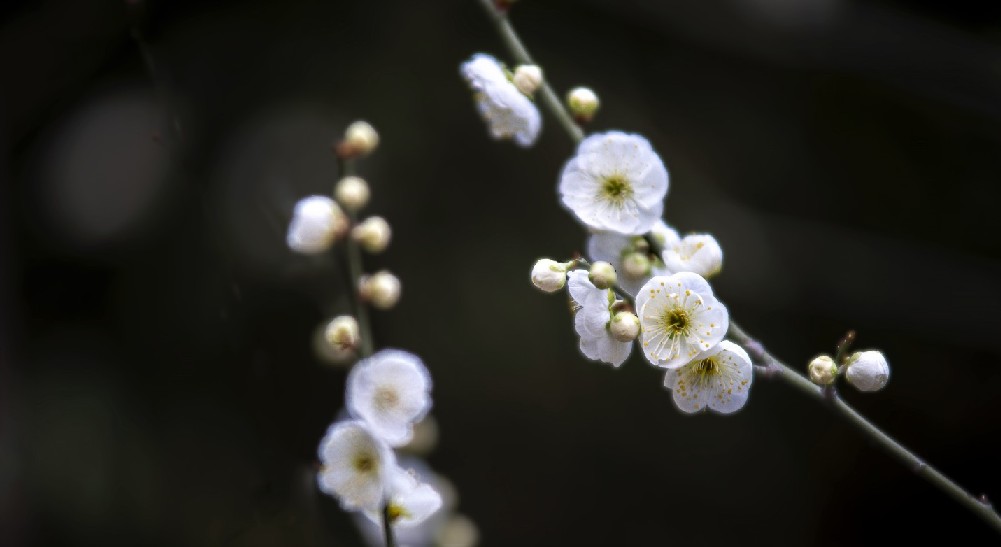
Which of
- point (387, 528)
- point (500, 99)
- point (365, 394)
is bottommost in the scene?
point (387, 528)

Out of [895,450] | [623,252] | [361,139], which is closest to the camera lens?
[895,450]

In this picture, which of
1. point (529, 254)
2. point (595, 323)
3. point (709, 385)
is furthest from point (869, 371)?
point (529, 254)

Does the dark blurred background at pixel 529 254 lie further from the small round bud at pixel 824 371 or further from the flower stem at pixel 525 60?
the small round bud at pixel 824 371

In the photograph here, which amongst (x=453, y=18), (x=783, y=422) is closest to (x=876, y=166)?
(x=783, y=422)

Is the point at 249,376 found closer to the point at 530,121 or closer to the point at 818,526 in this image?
the point at 530,121

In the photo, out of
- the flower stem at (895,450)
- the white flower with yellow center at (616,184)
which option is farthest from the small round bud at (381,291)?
the flower stem at (895,450)

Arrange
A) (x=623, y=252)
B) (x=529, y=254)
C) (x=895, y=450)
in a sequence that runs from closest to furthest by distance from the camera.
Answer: (x=895, y=450), (x=623, y=252), (x=529, y=254)

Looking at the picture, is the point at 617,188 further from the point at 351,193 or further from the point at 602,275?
the point at 351,193
